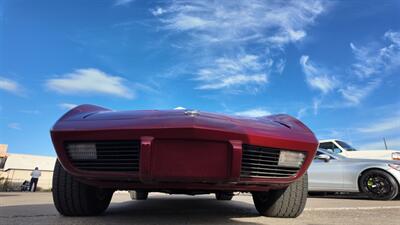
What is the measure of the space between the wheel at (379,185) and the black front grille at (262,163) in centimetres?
492

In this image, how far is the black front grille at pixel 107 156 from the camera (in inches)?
97.3

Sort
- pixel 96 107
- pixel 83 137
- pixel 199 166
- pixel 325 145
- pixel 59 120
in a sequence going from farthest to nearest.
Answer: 1. pixel 325 145
2. pixel 96 107
3. pixel 59 120
4. pixel 83 137
5. pixel 199 166

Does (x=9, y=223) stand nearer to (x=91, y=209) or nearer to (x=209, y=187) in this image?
(x=91, y=209)

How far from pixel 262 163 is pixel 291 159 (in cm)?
27

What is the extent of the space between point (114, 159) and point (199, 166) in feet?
1.93

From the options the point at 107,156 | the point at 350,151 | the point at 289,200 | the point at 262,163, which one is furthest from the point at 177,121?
the point at 350,151

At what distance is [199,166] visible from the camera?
239 cm

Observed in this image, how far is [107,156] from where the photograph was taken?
2.54m

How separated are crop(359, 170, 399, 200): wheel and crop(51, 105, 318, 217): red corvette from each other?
4.74m

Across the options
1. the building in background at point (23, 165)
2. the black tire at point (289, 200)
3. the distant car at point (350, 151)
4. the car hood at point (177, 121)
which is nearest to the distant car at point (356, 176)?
the distant car at point (350, 151)

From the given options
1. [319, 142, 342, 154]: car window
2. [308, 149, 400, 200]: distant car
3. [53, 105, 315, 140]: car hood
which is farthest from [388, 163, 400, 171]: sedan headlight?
[53, 105, 315, 140]: car hood

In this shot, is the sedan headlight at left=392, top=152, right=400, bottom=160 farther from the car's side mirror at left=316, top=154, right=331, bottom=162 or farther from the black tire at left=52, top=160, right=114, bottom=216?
the black tire at left=52, top=160, right=114, bottom=216

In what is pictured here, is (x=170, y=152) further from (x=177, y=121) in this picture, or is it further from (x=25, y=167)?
(x=25, y=167)

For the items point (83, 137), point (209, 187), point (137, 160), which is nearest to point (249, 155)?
point (209, 187)
